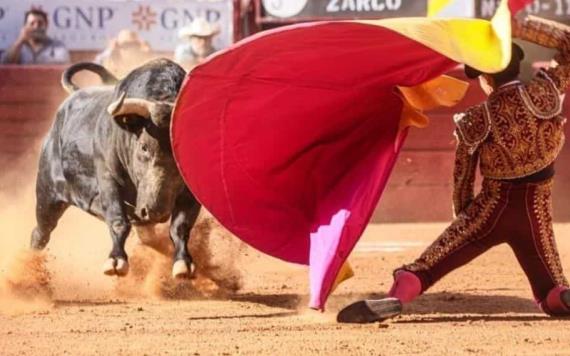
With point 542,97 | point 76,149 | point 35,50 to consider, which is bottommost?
point 35,50

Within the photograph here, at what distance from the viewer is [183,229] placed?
6.59m

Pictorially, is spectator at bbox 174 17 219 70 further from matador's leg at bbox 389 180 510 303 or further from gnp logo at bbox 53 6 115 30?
matador's leg at bbox 389 180 510 303

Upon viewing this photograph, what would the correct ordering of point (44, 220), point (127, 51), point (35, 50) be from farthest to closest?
point (35, 50) < point (127, 51) < point (44, 220)

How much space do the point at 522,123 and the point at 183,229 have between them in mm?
1669

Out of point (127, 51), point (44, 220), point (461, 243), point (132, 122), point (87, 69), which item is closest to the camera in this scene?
point (461, 243)

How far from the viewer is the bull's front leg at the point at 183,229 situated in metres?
6.39

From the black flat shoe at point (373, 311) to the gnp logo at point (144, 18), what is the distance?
6110 mm

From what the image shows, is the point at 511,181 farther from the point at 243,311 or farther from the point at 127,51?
the point at 127,51

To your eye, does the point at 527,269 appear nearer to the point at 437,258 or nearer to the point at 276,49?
the point at 437,258

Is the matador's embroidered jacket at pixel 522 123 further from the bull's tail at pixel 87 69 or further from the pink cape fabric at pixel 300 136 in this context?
the bull's tail at pixel 87 69

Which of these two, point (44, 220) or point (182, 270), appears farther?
point (44, 220)

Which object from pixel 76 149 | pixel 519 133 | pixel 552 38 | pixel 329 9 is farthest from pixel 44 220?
pixel 329 9

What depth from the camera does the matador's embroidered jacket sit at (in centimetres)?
561

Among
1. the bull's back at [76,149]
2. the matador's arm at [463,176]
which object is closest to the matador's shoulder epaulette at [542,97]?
the matador's arm at [463,176]
